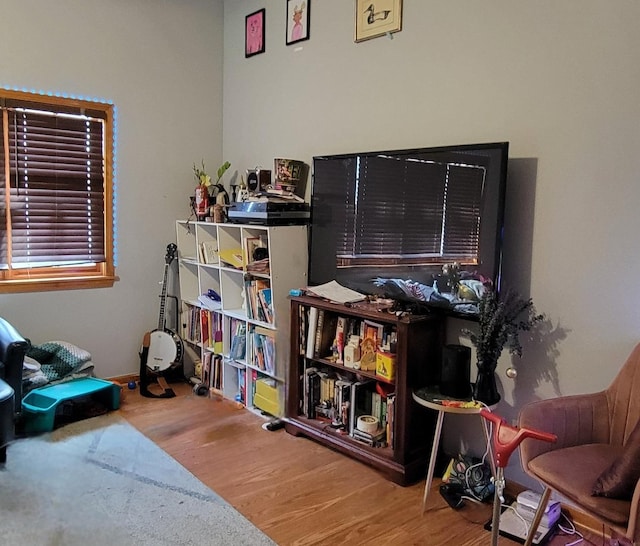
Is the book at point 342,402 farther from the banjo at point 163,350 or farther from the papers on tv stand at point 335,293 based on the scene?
the banjo at point 163,350

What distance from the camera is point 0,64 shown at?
11.3 feet

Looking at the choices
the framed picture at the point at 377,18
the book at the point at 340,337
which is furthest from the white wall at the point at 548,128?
the book at the point at 340,337

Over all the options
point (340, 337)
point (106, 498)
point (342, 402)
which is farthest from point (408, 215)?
point (106, 498)

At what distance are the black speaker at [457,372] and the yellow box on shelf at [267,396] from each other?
4.03 feet

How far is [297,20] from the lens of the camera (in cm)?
362

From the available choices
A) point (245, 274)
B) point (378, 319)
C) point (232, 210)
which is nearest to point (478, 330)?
point (378, 319)

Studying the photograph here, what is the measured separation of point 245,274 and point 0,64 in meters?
1.93

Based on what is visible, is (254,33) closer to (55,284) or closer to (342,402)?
(55,284)

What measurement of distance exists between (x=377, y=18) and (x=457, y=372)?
193cm

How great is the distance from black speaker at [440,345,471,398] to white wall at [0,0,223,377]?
245 cm

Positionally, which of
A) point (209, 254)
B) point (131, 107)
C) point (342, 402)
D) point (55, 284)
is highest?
point (131, 107)

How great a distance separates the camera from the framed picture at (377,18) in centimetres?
301

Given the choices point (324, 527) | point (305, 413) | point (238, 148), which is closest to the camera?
point (324, 527)

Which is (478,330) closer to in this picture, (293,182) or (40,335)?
(293,182)
